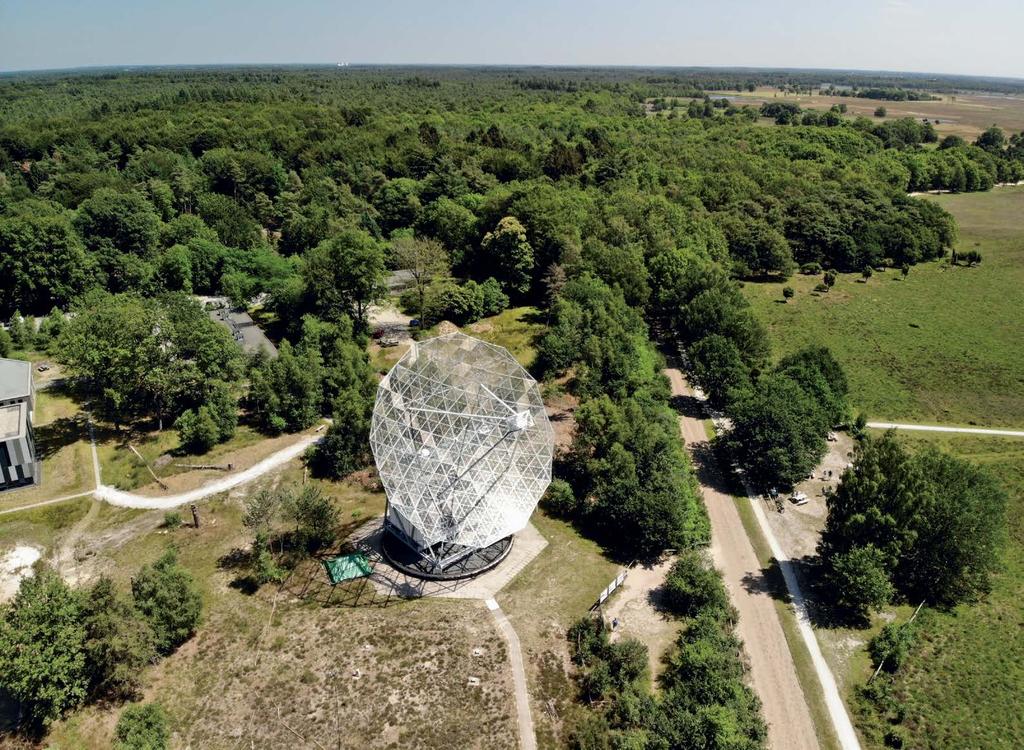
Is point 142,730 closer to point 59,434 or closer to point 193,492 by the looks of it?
point 193,492

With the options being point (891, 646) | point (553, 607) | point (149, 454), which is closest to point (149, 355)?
point (149, 454)

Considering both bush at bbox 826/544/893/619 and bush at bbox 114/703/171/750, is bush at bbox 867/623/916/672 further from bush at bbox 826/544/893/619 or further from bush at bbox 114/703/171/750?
bush at bbox 114/703/171/750

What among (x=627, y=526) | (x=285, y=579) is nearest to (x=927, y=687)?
(x=627, y=526)

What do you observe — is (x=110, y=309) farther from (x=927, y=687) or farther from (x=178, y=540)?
(x=927, y=687)

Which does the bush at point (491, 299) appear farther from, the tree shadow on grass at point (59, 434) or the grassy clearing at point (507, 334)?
the tree shadow on grass at point (59, 434)

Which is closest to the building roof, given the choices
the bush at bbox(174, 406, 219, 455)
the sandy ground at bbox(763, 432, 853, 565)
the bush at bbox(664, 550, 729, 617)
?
the bush at bbox(174, 406, 219, 455)

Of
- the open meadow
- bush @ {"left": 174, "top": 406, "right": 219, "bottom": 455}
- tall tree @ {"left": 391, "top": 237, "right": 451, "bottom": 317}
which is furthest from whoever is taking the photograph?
tall tree @ {"left": 391, "top": 237, "right": 451, "bottom": 317}
